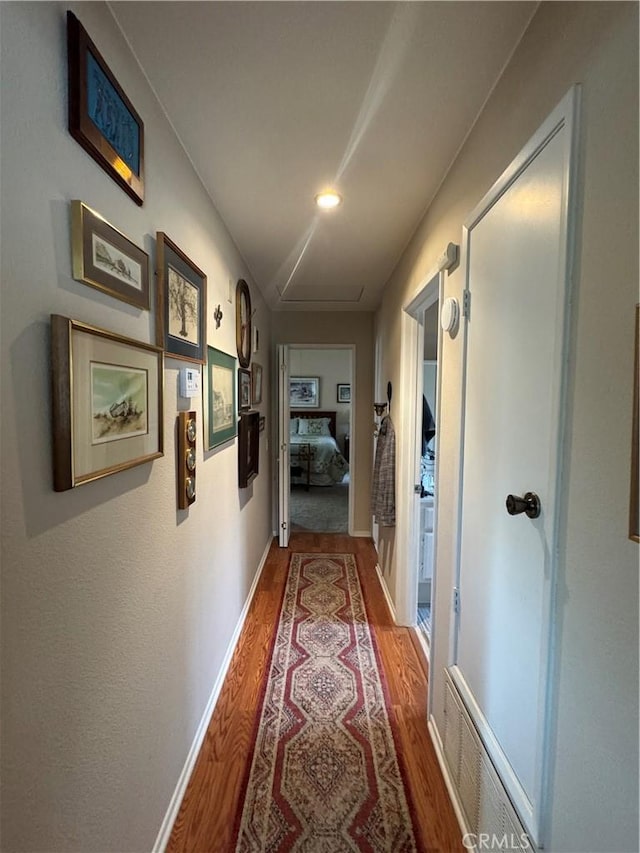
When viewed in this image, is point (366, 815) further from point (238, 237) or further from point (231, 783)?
point (238, 237)

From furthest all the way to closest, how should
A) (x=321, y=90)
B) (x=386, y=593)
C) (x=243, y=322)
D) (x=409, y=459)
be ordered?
(x=386, y=593)
(x=243, y=322)
(x=409, y=459)
(x=321, y=90)

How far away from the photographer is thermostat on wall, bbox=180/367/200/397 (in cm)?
132

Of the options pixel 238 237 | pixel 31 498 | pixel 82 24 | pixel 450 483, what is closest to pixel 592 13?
pixel 82 24

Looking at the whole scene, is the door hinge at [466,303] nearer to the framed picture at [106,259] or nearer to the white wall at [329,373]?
the framed picture at [106,259]

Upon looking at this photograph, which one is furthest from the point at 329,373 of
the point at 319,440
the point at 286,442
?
the point at 286,442

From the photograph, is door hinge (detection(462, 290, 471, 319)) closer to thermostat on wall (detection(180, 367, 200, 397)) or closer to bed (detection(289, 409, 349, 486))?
thermostat on wall (detection(180, 367, 200, 397))

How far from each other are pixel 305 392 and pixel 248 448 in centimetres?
485

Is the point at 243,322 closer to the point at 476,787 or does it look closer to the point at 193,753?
the point at 193,753

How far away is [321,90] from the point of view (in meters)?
1.06

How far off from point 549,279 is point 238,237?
1765 mm

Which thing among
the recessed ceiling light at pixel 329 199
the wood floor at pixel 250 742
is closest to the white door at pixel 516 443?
the wood floor at pixel 250 742

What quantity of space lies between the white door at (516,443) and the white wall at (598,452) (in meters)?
0.04

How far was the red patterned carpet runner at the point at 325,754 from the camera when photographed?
1201 millimetres

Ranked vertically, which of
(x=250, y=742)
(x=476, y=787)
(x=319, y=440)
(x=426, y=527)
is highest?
(x=319, y=440)
